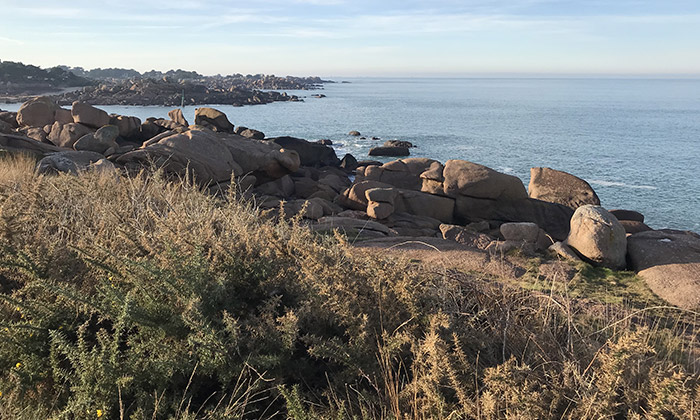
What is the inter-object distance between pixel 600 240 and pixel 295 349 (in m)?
8.69

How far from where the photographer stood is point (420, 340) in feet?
10.7

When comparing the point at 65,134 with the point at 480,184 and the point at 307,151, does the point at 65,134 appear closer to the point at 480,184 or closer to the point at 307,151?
the point at 307,151

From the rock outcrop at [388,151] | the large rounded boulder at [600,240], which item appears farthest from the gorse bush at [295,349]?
the rock outcrop at [388,151]

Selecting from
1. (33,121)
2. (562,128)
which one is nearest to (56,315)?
(33,121)

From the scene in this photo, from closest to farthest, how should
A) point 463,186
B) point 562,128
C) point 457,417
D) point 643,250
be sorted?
point 457,417 < point 643,250 < point 463,186 < point 562,128

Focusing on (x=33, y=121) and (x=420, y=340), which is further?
(x=33, y=121)

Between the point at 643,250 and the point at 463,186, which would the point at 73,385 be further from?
the point at 463,186

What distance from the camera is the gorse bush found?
9.81ft

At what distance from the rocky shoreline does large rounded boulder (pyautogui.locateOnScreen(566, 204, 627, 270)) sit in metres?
0.02

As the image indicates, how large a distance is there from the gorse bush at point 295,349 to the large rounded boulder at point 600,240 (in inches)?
256

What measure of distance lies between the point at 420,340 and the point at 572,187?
17649mm

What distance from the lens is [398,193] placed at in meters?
17.8

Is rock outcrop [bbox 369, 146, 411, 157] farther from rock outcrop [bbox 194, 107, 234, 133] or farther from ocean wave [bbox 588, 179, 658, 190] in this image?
ocean wave [bbox 588, 179, 658, 190]

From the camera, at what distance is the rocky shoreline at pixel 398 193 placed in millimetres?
10266
